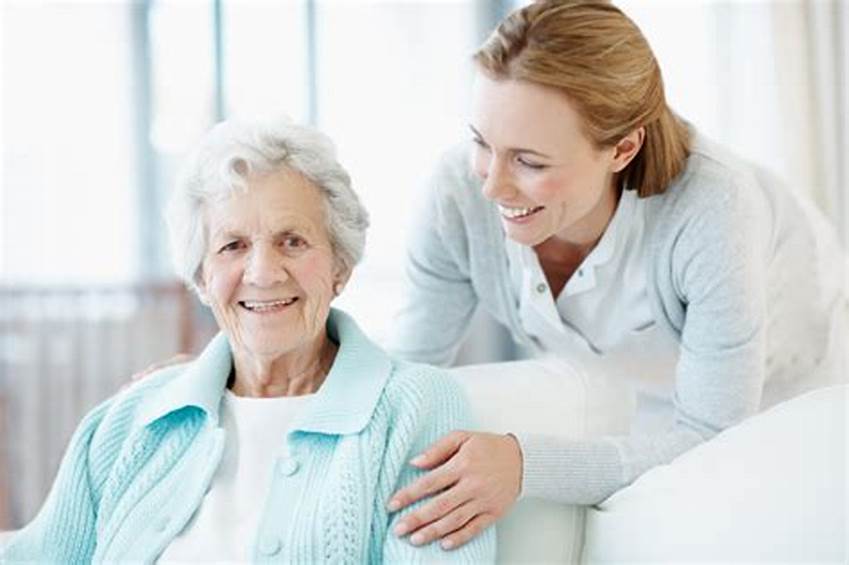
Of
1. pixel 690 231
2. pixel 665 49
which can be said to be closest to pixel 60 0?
pixel 665 49

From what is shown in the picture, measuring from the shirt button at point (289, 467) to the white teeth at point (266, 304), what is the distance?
21 cm

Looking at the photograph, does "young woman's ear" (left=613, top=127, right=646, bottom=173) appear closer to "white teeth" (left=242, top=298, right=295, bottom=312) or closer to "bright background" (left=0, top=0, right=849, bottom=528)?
"white teeth" (left=242, top=298, right=295, bottom=312)

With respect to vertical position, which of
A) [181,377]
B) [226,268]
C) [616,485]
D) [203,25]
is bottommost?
[616,485]

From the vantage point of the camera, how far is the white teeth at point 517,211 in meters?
1.79

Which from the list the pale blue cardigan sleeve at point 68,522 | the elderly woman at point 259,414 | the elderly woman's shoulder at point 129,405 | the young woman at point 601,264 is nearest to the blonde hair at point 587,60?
the young woman at point 601,264

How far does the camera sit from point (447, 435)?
1664 millimetres

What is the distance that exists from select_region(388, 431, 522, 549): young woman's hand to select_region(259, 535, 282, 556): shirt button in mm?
148

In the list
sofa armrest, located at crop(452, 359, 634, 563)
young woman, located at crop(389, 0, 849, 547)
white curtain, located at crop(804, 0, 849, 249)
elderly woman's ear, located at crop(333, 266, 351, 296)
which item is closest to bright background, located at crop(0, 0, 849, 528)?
white curtain, located at crop(804, 0, 849, 249)

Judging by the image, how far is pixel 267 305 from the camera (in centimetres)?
173

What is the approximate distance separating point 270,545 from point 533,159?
2.02ft

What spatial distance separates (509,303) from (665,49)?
2.18m

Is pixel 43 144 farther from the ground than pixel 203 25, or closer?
closer

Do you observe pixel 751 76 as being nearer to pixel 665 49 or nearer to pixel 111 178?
pixel 665 49

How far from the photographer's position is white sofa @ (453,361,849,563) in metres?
1.51
